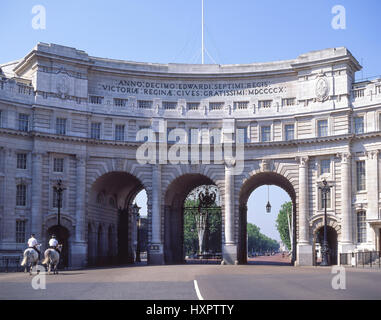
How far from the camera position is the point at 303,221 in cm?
5809

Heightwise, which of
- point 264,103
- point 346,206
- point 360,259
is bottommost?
point 360,259

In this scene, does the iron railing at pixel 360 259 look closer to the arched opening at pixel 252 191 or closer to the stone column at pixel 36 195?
the arched opening at pixel 252 191

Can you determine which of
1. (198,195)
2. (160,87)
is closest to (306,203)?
(198,195)

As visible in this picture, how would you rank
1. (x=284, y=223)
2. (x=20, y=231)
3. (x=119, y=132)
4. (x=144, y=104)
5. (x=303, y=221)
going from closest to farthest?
1. (x=20, y=231)
2. (x=303, y=221)
3. (x=119, y=132)
4. (x=144, y=104)
5. (x=284, y=223)

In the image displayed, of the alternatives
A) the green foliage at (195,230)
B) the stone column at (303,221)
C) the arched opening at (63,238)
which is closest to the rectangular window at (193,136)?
the stone column at (303,221)

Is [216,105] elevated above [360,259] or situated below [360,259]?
above

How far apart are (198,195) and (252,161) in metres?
9.25

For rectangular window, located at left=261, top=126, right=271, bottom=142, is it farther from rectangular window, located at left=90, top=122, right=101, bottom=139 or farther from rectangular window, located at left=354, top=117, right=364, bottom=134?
rectangular window, located at left=90, top=122, right=101, bottom=139

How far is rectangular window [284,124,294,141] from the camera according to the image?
60.4m

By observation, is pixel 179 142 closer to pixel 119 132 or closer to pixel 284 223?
pixel 119 132

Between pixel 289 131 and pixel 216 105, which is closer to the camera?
pixel 289 131

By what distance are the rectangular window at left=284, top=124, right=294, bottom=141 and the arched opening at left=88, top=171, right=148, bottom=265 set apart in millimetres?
15416

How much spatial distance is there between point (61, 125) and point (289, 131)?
2180 cm

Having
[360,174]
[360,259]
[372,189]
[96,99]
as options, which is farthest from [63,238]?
[372,189]
